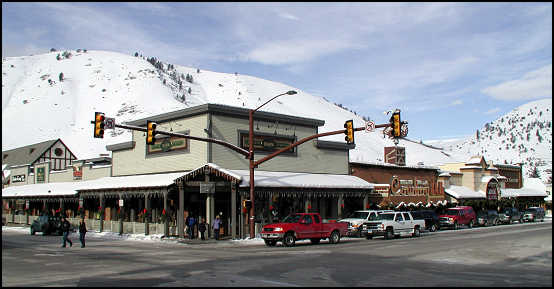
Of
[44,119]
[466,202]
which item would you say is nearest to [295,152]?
[466,202]

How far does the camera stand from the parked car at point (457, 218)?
1692 inches

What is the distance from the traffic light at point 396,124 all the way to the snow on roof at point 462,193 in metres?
33.6

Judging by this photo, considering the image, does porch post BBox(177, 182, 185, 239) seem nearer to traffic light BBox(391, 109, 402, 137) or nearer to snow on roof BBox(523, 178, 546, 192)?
traffic light BBox(391, 109, 402, 137)

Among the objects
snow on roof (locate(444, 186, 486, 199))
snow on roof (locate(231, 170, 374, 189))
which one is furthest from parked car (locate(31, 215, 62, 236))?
Result: snow on roof (locate(444, 186, 486, 199))

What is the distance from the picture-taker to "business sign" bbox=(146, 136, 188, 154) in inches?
1491

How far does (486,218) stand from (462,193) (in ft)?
27.2

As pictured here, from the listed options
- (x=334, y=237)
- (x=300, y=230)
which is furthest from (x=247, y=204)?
(x=334, y=237)

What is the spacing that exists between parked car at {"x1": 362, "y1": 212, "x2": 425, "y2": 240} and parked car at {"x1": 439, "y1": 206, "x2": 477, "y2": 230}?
31.9 feet

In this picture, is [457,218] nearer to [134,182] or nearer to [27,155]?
[134,182]

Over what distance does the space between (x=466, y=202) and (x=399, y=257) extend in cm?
3805

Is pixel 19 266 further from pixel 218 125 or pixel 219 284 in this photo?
pixel 218 125

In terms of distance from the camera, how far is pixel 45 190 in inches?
2023

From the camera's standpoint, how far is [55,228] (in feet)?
130

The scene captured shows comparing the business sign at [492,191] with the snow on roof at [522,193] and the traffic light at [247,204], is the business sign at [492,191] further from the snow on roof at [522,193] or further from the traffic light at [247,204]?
the traffic light at [247,204]
